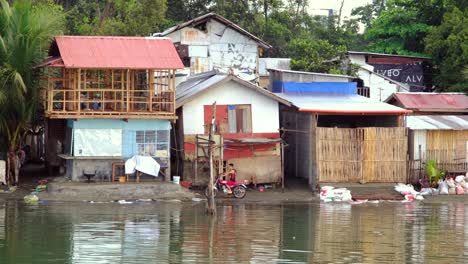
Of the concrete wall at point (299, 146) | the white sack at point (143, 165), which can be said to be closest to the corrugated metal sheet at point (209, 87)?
the concrete wall at point (299, 146)

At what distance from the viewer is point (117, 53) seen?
27250mm

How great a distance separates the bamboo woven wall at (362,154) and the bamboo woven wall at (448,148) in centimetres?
130

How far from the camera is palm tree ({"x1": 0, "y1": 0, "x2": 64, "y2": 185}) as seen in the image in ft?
88.3

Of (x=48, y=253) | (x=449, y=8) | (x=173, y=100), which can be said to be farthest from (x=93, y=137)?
(x=449, y=8)

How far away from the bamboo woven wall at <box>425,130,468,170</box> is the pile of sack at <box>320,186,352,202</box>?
375cm

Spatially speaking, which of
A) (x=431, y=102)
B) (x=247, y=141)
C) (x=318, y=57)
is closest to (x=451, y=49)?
(x=431, y=102)

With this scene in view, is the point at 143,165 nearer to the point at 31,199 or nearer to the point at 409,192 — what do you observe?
the point at 31,199

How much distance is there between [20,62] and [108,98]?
297cm

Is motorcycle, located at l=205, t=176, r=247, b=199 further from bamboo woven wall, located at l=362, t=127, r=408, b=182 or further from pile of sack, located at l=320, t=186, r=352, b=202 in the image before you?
bamboo woven wall, located at l=362, t=127, r=408, b=182

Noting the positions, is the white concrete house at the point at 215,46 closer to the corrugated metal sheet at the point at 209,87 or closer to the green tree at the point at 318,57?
the green tree at the point at 318,57

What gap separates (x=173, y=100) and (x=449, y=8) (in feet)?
52.4

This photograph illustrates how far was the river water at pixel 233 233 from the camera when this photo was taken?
1870 cm

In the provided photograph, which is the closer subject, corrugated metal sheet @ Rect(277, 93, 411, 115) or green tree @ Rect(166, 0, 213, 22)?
corrugated metal sheet @ Rect(277, 93, 411, 115)

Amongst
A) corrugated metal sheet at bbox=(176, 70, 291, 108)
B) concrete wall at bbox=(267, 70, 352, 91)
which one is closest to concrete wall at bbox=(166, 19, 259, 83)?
concrete wall at bbox=(267, 70, 352, 91)
